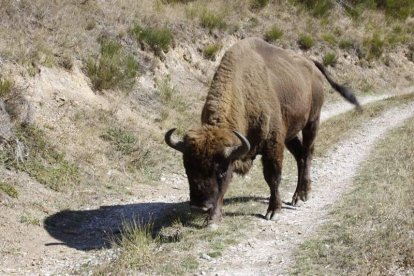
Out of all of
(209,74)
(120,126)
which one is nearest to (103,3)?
(209,74)

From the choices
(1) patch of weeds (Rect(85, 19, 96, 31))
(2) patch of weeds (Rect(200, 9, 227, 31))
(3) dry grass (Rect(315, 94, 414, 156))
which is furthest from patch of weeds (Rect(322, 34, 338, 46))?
(1) patch of weeds (Rect(85, 19, 96, 31))

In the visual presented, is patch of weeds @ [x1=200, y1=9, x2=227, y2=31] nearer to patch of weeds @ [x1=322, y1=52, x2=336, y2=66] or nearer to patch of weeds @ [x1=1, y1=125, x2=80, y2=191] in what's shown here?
patch of weeds @ [x1=322, y1=52, x2=336, y2=66]

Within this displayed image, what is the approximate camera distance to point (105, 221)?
876 centimetres

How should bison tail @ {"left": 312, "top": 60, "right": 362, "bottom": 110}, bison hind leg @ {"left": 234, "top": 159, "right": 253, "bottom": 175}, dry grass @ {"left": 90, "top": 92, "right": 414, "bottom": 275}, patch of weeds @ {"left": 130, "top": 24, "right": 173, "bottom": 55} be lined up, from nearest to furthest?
dry grass @ {"left": 90, "top": 92, "right": 414, "bottom": 275} < bison hind leg @ {"left": 234, "top": 159, "right": 253, "bottom": 175} < bison tail @ {"left": 312, "top": 60, "right": 362, "bottom": 110} < patch of weeds @ {"left": 130, "top": 24, "right": 173, "bottom": 55}

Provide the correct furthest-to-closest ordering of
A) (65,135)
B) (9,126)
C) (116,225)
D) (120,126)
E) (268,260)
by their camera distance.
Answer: (120,126)
(65,135)
(9,126)
(116,225)
(268,260)

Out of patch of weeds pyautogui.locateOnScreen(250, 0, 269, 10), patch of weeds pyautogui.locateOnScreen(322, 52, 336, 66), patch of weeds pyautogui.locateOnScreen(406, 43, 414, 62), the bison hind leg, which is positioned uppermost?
the bison hind leg

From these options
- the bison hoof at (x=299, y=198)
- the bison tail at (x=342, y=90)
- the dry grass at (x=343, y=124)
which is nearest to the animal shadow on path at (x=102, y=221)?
the bison hoof at (x=299, y=198)

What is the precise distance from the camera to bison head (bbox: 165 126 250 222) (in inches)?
282

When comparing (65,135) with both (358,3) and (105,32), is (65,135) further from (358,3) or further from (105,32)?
(358,3)

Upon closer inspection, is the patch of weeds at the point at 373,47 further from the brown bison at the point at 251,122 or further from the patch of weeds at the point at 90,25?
the brown bison at the point at 251,122

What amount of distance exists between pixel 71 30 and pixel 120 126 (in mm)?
2884

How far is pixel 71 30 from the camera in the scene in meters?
13.4

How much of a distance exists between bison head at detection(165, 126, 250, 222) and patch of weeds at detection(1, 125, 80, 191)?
2.83 meters

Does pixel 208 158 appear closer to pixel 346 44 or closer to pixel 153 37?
pixel 153 37
